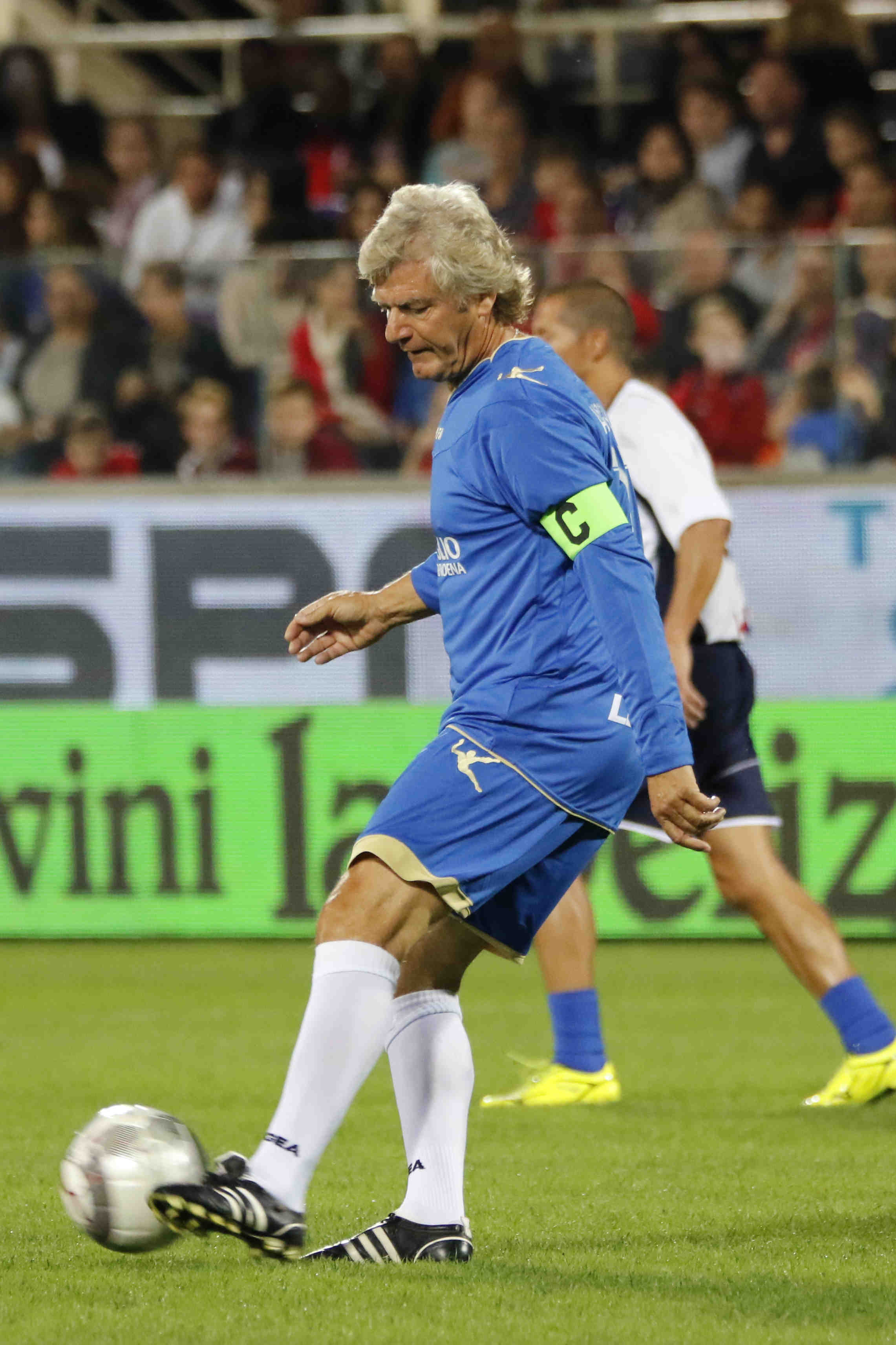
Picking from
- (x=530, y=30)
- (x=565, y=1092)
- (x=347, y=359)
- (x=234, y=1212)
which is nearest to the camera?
(x=234, y=1212)

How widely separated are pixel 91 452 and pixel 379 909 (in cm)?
726

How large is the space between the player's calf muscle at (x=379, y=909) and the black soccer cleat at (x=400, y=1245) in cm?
54

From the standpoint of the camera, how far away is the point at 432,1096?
A: 3779mm

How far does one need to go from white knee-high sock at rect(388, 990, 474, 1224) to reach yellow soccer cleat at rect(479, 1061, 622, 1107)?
1.81 metres

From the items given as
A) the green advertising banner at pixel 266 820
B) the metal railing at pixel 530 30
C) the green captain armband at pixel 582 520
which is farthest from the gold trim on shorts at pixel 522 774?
the metal railing at pixel 530 30

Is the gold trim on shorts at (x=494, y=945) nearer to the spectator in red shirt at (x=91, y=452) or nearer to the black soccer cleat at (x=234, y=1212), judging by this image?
the black soccer cleat at (x=234, y=1212)

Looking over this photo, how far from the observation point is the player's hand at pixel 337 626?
4.12m

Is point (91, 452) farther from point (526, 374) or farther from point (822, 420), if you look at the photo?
point (526, 374)

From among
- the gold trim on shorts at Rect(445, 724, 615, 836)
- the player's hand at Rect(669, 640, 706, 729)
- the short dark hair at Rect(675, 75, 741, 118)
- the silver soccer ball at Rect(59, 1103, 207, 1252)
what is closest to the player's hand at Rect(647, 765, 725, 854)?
the gold trim on shorts at Rect(445, 724, 615, 836)

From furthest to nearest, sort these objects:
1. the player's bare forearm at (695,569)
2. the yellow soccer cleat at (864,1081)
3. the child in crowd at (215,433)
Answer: the child in crowd at (215,433) → the player's bare forearm at (695,569) → the yellow soccer cleat at (864,1081)

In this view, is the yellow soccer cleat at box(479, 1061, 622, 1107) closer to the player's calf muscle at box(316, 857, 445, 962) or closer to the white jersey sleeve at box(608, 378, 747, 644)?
the white jersey sleeve at box(608, 378, 747, 644)

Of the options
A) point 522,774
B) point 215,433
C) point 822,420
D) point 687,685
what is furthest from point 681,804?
point 215,433

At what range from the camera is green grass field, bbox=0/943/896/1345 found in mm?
3338

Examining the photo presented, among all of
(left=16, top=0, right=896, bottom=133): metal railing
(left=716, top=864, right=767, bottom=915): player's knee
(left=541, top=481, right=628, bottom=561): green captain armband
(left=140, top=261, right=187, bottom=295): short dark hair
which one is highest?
(left=16, top=0, right=896, bottom=133): metal railing
